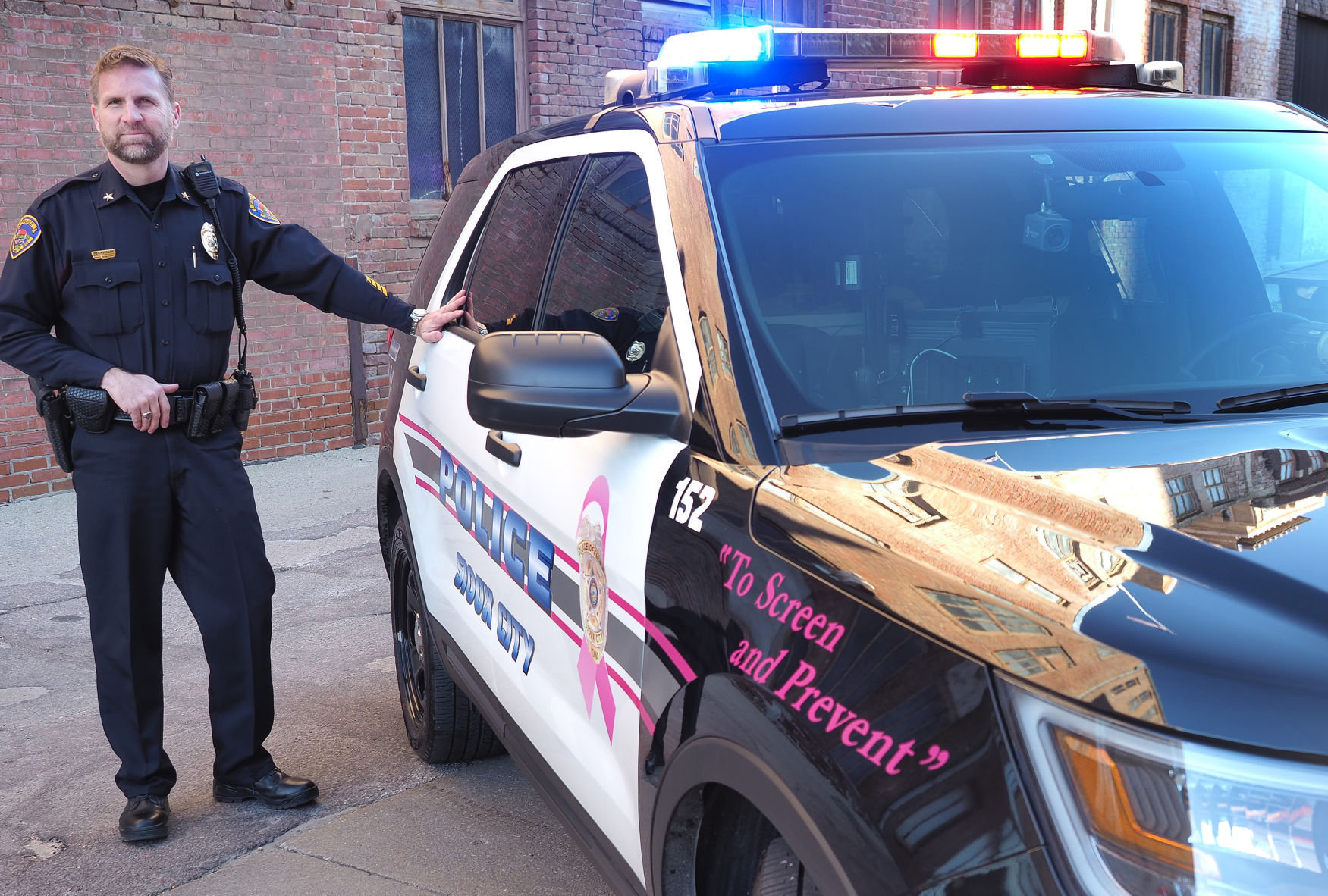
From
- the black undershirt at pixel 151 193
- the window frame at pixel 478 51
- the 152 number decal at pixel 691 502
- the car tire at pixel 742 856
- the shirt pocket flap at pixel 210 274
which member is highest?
the window frame at pixel 478 51

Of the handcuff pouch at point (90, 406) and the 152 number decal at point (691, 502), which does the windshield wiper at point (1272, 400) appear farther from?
the handcuff pouch at point (90, 406)

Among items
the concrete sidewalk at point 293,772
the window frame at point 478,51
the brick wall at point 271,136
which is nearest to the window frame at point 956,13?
the window frame at point 478,51

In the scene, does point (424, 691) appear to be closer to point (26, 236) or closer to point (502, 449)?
point (502, 449)

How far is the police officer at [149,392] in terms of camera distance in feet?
11.4

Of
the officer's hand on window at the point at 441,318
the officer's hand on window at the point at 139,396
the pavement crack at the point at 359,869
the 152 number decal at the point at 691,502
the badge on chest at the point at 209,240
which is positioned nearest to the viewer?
the 152 number decal at the point at 691,502

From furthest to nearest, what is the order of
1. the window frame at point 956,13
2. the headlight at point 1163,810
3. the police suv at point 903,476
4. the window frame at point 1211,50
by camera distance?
the window frame at point 1211,50
the window frame at point 956,13
the police suv at point 903,476
the headlight at point 1163,810

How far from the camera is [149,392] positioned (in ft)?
11.2

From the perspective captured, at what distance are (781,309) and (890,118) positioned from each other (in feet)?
1.83

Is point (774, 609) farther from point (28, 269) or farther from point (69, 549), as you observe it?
point (69, 549)

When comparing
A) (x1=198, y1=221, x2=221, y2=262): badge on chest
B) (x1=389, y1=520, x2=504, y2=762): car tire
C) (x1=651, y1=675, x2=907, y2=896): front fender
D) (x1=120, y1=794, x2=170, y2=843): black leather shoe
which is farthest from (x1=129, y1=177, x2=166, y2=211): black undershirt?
(x1=651, y1=675, x2=907, y2=896): front fender

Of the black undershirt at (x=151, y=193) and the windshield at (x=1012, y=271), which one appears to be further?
the black undershirt at (x=151, y=193)

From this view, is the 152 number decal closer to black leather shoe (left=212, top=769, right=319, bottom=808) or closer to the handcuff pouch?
the handcuff pouch

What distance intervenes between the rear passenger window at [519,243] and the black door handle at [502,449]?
28cm

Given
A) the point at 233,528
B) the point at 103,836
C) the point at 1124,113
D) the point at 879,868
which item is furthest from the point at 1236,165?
the point at 103,836
